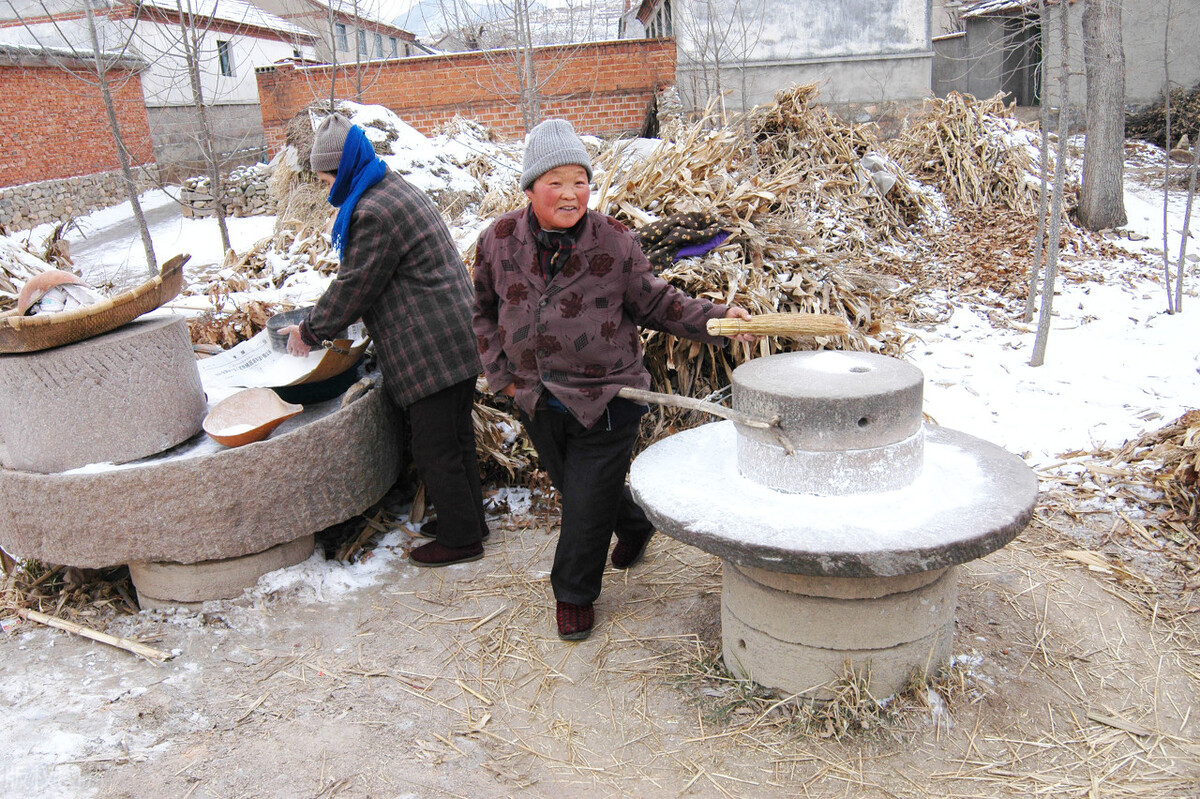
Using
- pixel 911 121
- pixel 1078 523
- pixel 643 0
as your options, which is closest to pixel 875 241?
pixel 1078 523

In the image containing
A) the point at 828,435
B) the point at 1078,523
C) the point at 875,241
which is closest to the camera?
the point at 828,435

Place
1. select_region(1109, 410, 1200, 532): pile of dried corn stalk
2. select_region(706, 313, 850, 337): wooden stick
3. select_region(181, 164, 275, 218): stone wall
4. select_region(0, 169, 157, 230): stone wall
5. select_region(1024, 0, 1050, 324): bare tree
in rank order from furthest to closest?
1. select_region(181, 164, 275, 218): stone wall
2. select_region(0, 169, 157, 230): stone wall
3. select_region(1024, 0, 1050, 324): bare tree
4. select_region(1109, 410, 1200, 532): pile of dried corn stalk
5. select_region(706, 313, 850, 337): wooden stick

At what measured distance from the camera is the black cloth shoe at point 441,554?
11.9 ft

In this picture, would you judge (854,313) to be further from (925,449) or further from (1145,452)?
(925,449)

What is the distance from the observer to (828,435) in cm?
229

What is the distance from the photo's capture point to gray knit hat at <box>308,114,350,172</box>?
3.15 metres

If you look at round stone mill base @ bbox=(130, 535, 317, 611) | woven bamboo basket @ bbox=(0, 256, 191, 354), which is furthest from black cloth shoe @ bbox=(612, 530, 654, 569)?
woven bamboo basket @ bbox=(0, 256, 191, 354)

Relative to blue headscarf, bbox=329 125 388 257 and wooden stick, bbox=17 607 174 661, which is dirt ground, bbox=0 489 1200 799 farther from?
blue headscarf, bbox=329 125 388 257

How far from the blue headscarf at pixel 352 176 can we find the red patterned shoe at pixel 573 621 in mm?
1637

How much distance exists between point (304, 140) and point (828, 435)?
789cm

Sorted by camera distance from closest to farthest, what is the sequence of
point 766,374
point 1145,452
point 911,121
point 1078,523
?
1. point 766,374
2. point 1078,523
3. point 1145,452
4. point 911,121

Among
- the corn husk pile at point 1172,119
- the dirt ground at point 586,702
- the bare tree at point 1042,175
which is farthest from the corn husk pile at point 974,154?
the dirt ground at point 586,702

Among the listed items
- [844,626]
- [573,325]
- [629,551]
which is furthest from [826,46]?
[844,626]

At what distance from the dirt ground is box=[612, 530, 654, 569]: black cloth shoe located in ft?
0.23
